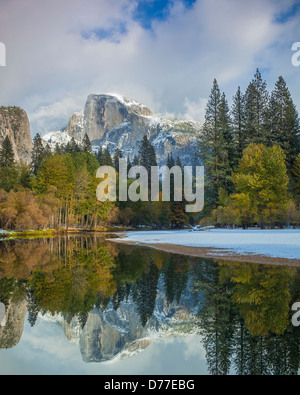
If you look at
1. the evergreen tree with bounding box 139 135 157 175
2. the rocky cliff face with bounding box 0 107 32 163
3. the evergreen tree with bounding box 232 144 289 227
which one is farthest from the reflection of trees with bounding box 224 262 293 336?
the rocky cliff face with bounding box 0 107 32 163

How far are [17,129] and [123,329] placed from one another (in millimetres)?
158035

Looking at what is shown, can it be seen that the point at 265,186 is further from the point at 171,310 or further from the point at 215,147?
the point at 171,310

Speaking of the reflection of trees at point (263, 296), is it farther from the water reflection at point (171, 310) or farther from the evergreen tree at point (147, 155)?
the evergreen tree at point (147, 155)

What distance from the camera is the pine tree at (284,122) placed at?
138 ft

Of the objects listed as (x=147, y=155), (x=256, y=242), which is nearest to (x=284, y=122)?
(x=256, y=242)

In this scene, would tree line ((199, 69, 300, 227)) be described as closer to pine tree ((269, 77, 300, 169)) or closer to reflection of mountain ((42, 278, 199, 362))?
pine tree ((269, 77, 300, 169))

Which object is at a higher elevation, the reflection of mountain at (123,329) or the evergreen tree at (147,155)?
the evergreen tree at (147,155)

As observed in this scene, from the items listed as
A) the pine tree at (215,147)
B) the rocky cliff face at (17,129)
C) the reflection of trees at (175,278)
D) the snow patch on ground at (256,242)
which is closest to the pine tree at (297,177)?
the pine tree at (215,147)

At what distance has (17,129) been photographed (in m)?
144

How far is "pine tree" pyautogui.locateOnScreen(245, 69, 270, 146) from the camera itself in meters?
43.8

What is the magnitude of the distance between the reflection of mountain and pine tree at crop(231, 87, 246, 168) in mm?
41675

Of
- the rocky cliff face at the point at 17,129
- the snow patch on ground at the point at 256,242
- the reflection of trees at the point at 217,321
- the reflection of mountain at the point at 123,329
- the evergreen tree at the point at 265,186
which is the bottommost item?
the snow patch on ground at the point at 256,242
